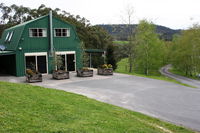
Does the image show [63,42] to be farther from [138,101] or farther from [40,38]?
[138,101]

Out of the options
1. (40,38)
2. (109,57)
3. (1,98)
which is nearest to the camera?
(1,98)

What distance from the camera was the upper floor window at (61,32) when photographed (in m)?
17.9

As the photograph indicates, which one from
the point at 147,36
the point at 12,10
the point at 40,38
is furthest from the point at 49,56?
the point at 12,10

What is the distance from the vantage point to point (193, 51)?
110 feet

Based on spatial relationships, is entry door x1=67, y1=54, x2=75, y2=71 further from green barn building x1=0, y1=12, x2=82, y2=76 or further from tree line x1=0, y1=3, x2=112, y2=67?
tree line x1=0, y1=3, x2=112, y2=67

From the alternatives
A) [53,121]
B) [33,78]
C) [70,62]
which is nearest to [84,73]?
[70,62]

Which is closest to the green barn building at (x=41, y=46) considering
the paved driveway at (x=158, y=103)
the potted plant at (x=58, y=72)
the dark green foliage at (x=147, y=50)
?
the potted plant at (x=58, y=72)

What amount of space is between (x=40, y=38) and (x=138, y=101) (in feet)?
37.5

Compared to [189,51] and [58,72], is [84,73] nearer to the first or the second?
[58,72]

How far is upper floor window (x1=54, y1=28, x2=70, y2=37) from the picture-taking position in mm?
17859

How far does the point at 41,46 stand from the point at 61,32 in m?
2.30

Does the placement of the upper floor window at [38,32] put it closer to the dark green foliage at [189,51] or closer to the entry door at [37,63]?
the entry door at [37,63]

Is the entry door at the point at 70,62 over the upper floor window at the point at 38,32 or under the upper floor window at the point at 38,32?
under

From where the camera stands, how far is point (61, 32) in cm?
1816
